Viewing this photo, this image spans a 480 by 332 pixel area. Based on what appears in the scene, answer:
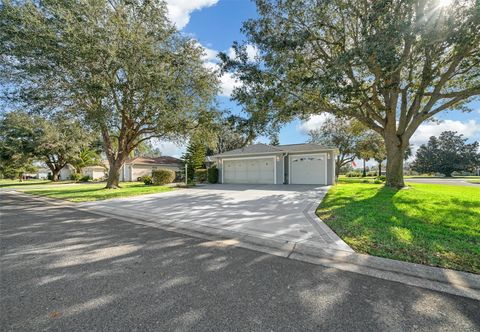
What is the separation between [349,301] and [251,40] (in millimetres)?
10778

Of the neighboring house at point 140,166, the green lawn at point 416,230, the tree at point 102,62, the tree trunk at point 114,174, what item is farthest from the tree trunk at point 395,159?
the neighboring house at point 140,166

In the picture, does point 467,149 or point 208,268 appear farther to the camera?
point 467,149

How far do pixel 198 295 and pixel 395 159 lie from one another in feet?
41.1

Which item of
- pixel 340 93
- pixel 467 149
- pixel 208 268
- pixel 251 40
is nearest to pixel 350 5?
pixel 340 93

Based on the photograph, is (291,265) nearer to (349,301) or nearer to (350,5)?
(349,301)

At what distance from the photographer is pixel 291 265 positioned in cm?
331

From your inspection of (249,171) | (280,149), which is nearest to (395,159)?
(280,149)

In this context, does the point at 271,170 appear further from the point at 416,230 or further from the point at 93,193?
the point at 416,230

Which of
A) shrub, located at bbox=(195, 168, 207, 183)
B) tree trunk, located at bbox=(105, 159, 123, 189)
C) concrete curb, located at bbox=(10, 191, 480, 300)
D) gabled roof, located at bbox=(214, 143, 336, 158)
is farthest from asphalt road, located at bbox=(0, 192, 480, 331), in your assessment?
shrub, located at bbox=(195, 168, 207, 183)

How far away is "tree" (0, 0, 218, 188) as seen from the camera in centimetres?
988

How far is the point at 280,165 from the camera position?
696 inches

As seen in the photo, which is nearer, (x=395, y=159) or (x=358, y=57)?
(x=358, y=57)

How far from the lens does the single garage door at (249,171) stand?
18.1 m

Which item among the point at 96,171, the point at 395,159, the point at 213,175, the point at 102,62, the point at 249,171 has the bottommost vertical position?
the point at 213,175
